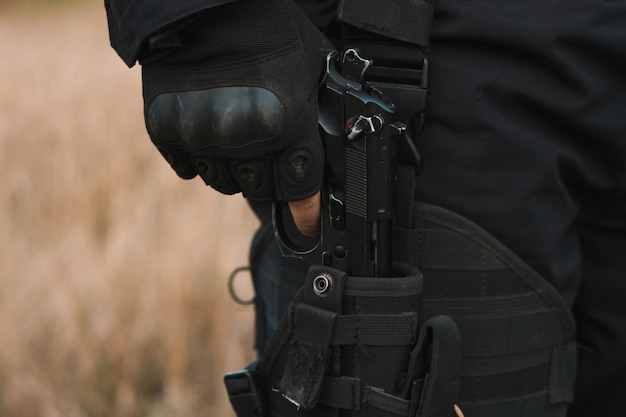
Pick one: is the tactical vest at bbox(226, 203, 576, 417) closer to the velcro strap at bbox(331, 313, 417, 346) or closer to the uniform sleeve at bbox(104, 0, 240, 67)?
the velcro strap at bbox(331, 313, 417, 346)

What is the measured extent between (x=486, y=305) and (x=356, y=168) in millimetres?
292

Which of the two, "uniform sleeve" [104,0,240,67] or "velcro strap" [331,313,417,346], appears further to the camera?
"velcro strap" [331,313,417,346]

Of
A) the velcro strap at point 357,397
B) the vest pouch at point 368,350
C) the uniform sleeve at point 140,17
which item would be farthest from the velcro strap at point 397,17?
the velcro strap at point 357,397

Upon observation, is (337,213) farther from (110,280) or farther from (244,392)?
(110,280)

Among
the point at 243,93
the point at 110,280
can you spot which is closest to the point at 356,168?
the point at 243,93

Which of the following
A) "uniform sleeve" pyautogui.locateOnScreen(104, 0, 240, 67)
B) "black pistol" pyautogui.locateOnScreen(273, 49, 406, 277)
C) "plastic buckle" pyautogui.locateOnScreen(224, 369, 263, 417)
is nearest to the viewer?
"uniform sleeve" pyautogui.locateOnScreen(104, 0, 240, 67)

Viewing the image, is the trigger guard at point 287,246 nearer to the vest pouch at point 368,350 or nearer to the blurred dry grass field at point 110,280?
the vest pouch at point 368,350

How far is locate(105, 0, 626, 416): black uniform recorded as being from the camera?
3.59 ft

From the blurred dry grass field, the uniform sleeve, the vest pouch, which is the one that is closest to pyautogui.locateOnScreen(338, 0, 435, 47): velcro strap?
the uniform sleeve

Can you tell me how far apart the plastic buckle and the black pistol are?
23 cm

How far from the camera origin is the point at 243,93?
3.23 feet

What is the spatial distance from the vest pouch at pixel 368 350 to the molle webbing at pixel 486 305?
0.17ft

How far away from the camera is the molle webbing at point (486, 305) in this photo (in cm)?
114

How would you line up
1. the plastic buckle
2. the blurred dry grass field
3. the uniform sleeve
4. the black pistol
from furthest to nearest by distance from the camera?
the blurred dry grass field, the plastic buckle, the black pistol, the uniform sleeve
